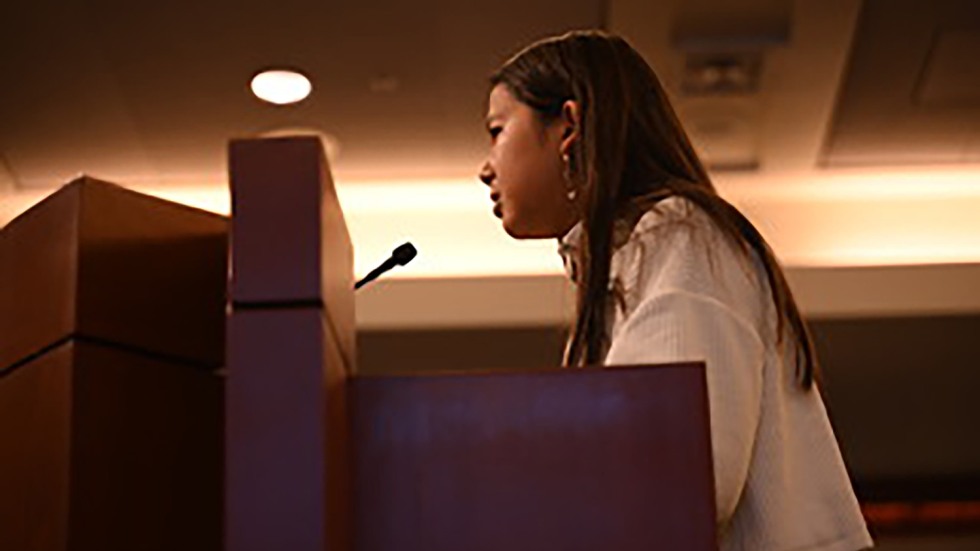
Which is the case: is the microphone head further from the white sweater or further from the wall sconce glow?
the wall sconce glow

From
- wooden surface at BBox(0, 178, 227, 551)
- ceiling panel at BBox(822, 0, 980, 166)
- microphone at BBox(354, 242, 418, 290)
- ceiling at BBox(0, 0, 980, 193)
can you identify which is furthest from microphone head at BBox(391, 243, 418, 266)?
ceiling panel at BBox(822, 0, 980, 166)

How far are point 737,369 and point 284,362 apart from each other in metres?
0.39

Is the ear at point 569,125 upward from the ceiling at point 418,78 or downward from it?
downward

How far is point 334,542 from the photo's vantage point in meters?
1.04

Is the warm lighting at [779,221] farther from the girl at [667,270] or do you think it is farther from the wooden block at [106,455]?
the wooden block at [106,455]

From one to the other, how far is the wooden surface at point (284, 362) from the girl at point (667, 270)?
0.29 metres

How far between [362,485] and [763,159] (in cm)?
361

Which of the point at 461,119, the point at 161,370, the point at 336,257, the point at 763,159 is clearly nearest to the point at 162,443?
the point at 161,370

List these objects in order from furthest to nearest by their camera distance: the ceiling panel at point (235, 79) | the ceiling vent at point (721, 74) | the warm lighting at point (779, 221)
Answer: the warm lighting at point (779, 221)
the ceiling vent at point (721, 74)
the ceiling panel at point (235, 79)

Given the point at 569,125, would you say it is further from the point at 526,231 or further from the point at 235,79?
the point at 235,79

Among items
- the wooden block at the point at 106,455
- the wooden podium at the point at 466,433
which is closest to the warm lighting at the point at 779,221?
the wooden block at the point at 106,455

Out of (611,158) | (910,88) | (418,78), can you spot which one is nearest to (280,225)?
(611,158)

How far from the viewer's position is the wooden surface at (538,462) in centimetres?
110

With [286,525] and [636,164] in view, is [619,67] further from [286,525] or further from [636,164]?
[286,525]
